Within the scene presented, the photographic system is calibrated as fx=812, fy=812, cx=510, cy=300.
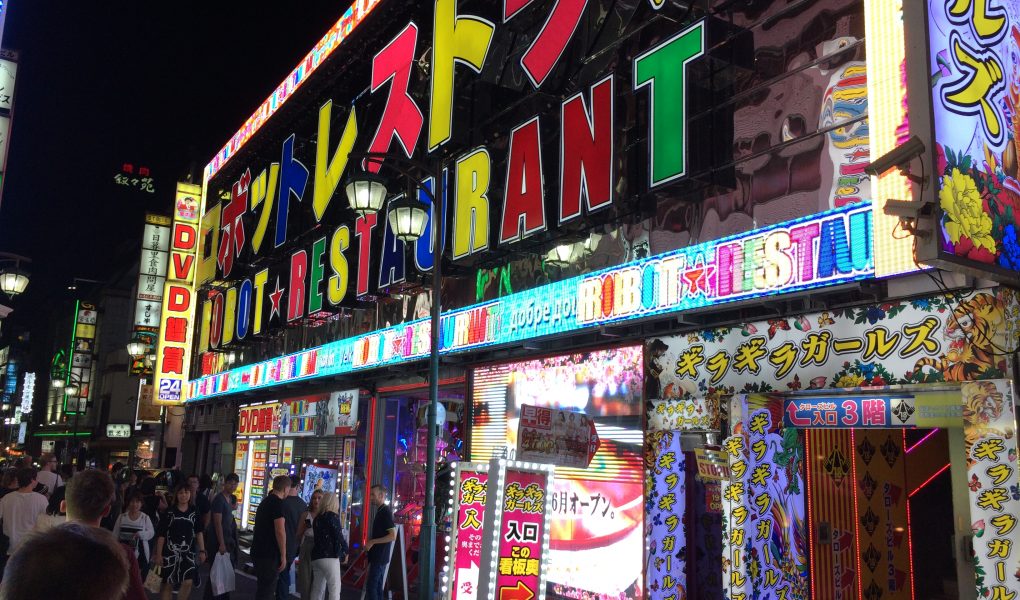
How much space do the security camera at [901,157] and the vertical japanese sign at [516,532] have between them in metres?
4.56

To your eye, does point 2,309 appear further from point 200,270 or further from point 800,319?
point 200,270

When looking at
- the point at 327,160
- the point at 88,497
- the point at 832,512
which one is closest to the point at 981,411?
the point at 832,512

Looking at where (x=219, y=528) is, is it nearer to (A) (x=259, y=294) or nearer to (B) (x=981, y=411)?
(B) (x=981, y=411)

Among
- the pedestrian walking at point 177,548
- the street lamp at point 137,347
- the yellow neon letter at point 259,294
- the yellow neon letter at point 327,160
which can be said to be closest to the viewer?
the pedestrian walking at point 177,548

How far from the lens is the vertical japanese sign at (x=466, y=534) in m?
→ 9.40

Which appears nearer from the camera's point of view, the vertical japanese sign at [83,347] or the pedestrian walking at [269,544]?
the pedestrian walking at [269,544]

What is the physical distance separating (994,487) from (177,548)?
9.42m

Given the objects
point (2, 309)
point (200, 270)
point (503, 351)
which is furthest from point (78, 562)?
point (200, 270)

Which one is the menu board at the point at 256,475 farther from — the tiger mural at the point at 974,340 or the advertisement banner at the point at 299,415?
the tiger mural at the point at 974,340

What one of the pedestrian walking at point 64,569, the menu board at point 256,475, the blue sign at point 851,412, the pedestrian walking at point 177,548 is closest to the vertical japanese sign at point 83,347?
the menu board at point 256,475

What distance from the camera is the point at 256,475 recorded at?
2498cm

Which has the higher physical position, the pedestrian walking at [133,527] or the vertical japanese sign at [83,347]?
the vertical japanese sign at [83,347]

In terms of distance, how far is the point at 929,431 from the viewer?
1321 cm

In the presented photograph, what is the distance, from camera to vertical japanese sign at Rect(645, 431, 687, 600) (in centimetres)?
1086
